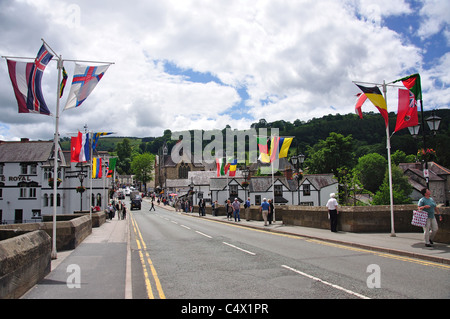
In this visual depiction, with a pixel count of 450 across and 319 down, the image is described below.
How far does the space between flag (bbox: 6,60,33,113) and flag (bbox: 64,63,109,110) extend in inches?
55.8

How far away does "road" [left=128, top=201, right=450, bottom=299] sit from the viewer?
22.0ft

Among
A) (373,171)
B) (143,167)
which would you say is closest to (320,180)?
(373,171)

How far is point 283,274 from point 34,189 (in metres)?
59.3

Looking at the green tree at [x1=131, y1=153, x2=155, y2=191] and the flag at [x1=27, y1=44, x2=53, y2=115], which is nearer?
the flag at [x1=27, y1=44, x2=53, y2=115]

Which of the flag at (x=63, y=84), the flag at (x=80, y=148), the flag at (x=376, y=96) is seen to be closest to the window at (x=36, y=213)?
the flag at (x=80, y=148)

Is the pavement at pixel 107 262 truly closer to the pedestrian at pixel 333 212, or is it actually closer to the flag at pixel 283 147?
the pedestrian at pixel 333 212

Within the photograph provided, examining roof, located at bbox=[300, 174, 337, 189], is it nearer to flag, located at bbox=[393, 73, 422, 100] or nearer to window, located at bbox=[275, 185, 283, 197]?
window, located at bbox=[275, 185, 283, 197]

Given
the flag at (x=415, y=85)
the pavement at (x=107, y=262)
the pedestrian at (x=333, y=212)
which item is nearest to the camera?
the pavement at (x=107, y=262)

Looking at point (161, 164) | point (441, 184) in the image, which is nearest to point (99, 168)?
point (441, 184)

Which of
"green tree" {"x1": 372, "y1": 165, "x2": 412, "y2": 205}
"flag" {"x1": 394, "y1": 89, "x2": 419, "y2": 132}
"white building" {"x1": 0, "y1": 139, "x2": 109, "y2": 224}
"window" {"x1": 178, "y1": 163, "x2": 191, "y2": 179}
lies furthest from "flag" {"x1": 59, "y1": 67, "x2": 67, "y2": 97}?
"window" {"x1": 178, "y1": 163, "x2": 191, "y2": 179}

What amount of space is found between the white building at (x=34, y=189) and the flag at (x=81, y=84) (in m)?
46.1

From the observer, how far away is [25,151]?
57875mm

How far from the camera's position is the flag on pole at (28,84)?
35.4 feet

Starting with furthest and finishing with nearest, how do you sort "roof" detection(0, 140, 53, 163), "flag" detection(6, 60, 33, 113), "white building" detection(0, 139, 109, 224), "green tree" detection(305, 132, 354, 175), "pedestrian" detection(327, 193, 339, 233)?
"green tree" detection(305, 132, 354, 175), "roof" detection(0, 140, 53, 163), "white building" detection(0, 139, 109, 224), "pedestrian" detection(327, 193, 339, 233), "flag" detection(6, 60, 33, 113)
